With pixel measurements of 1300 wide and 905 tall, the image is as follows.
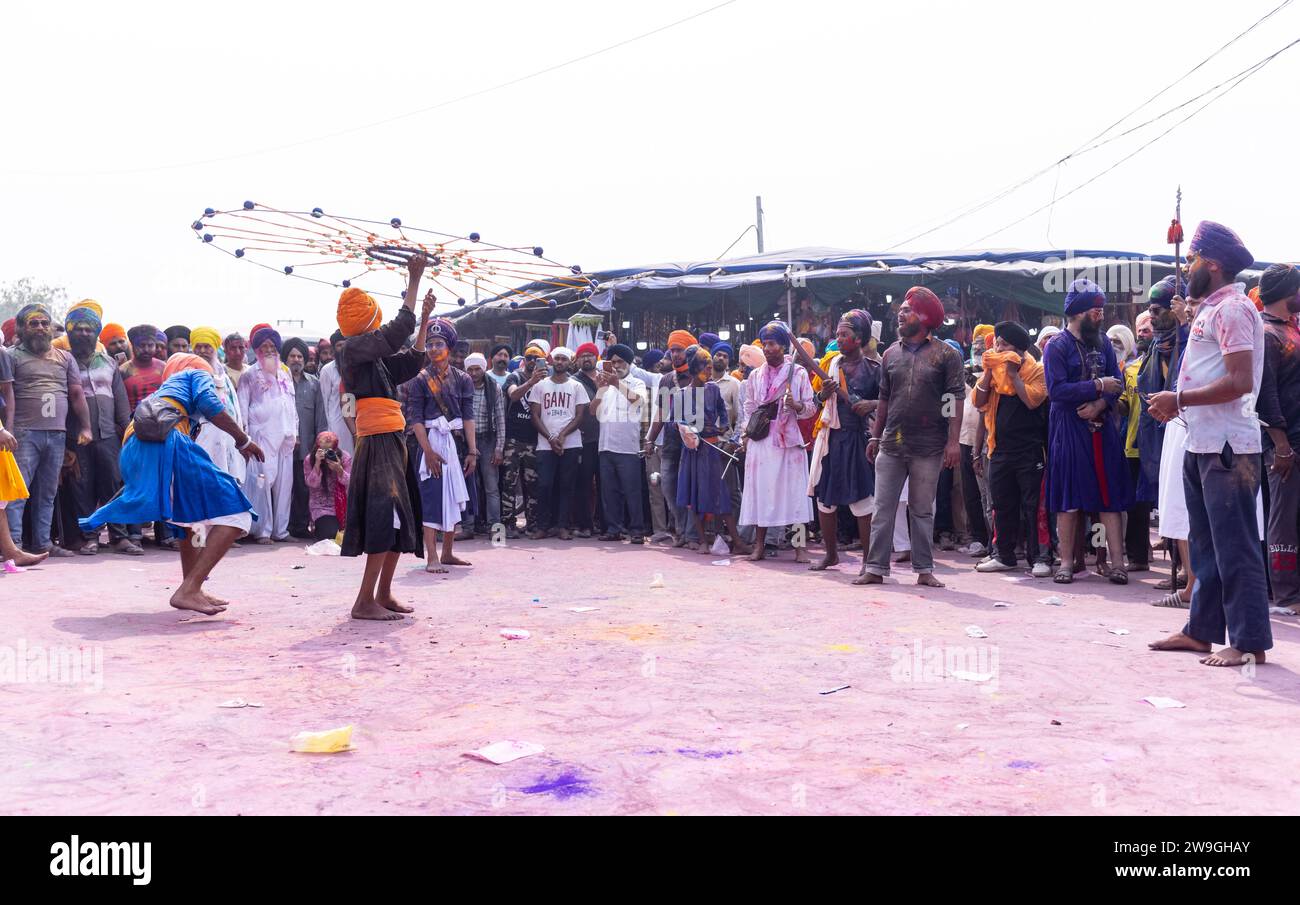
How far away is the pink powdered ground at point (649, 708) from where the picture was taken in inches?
153

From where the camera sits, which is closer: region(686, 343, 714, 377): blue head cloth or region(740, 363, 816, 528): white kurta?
region(740, 363, 816, 528): white kurta

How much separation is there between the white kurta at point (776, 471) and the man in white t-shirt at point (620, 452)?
2.10 metres

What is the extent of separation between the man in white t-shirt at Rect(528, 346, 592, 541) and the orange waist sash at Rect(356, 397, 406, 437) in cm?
526

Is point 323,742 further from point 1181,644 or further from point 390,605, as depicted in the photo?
point 1181,644

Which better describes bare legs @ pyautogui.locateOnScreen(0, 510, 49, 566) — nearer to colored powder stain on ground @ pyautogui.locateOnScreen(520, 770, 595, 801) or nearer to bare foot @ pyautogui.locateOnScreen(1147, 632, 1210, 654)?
colored powder stain on ground @ pyautogui.locateOnScreen(520, 770, 595, 801)

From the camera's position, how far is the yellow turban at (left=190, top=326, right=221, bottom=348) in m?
9.66

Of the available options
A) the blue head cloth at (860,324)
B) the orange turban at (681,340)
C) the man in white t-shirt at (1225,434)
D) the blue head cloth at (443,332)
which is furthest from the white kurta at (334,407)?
the man in white t-shirt at (1225,434)

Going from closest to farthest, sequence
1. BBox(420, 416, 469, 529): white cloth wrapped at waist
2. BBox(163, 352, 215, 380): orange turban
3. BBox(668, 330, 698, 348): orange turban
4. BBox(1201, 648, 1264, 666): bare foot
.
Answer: BBox(1201, 648, 1264, 666): bare foot < BBox(163, 352, 215, 380): orange turban < BBox(420, 416, 469, 529): white cloth wrapped at waist < BBox(668, 330, 698, 348): orange turban

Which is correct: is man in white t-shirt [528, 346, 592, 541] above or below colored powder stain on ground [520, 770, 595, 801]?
above

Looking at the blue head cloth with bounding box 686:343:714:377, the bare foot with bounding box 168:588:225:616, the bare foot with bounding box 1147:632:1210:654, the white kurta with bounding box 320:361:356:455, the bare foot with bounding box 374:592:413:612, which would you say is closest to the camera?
the bare foot with bounding box 1147:632:1210:654

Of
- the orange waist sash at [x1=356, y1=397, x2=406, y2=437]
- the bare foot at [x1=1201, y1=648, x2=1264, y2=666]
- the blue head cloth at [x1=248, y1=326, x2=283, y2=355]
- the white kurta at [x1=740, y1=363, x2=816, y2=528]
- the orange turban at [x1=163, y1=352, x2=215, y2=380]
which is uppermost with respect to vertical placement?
the blue head cloth at [x1=248, y1=326, x2=283, y2=355]

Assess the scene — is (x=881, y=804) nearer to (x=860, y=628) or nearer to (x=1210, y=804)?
(x=1210, y=804)

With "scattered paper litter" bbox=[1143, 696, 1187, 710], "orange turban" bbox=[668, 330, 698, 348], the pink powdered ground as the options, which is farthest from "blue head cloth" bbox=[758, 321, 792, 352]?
"scattered paper litter" bbox=[1143, 696, 1187, 710]
